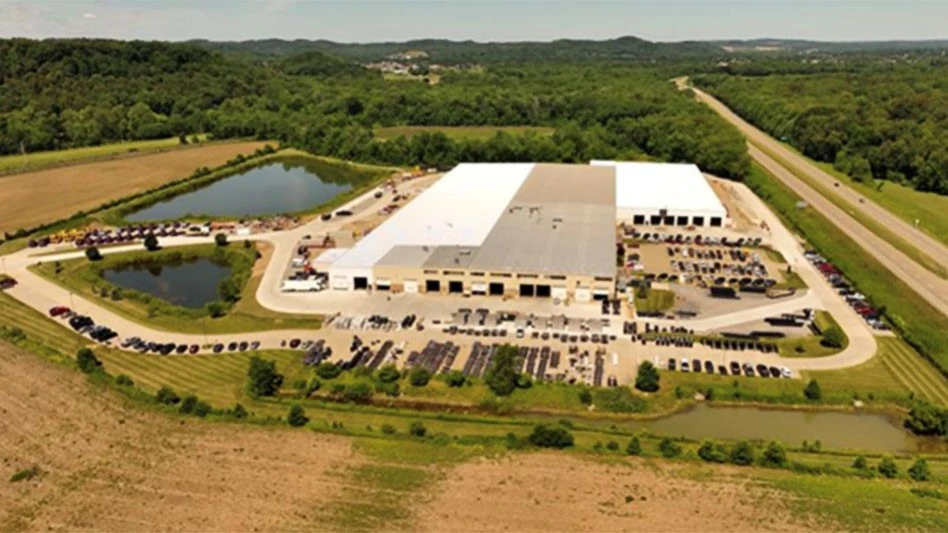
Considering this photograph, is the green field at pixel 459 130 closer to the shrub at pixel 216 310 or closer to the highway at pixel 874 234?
the highway at pixel 874 234

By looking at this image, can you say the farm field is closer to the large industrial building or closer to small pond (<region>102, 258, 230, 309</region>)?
small pond (<region>102, 258, 230, 309</region>)

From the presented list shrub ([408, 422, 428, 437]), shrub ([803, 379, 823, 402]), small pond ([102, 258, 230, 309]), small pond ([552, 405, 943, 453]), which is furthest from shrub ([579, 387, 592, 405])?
small pond ([102, 258, 230, 309])

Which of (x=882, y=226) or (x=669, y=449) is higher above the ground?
(x=882, y=226)

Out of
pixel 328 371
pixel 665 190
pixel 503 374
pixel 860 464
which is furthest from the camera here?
pixel 665 190

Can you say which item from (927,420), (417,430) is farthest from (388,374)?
(927,420)

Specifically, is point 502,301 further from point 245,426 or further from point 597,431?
point 245,426

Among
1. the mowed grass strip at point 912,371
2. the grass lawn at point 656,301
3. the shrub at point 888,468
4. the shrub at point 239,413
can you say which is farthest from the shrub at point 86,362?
the mowed grass strip at point 912,371

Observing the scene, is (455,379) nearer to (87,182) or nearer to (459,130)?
(87,182)
